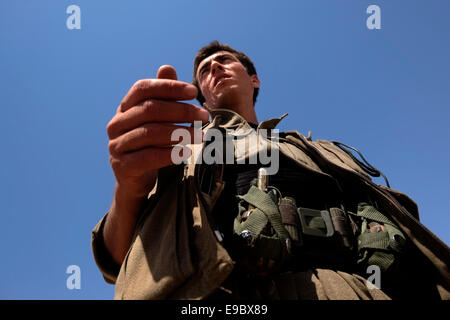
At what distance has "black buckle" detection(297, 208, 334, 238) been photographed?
1.90m

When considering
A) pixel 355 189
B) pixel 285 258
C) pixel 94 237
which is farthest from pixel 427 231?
pixel 94 237

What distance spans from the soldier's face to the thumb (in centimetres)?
207

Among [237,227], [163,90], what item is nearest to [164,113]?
[163,90]

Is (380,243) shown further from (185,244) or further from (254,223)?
(185,244)

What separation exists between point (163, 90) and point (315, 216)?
123cm

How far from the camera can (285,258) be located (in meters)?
1.71

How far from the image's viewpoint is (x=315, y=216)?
201 cm

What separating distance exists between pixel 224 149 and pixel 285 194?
55 cm

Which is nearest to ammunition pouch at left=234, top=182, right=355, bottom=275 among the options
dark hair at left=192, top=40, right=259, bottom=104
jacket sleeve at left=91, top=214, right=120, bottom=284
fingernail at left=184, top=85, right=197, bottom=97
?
fingernail at left=184, top=85, right=197, bottom=97

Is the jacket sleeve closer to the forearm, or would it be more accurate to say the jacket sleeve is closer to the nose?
the forearm

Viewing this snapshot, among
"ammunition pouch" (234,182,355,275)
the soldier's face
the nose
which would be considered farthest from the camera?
the nose

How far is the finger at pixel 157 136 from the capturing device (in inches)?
56.7

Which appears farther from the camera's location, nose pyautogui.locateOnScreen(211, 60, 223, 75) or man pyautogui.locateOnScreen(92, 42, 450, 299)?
nose pyautogui.locateOnScreen(211, 60, 223, 75)
